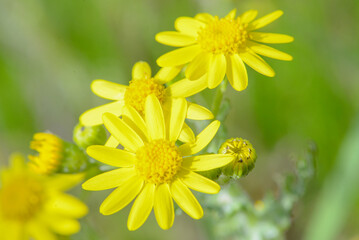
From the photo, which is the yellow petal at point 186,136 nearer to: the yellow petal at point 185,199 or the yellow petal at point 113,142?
the yellow petal at point 185,199

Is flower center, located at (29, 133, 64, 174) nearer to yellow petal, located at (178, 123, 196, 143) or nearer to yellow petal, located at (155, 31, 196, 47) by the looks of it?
yellow petal, located at (178, 123, 196, 143)

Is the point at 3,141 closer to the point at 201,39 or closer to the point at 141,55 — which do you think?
the point at 141,55

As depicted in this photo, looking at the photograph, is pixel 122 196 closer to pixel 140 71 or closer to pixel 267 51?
pixel 140 71

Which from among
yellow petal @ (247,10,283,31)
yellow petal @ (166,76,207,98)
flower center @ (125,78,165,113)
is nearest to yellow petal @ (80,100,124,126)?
flower center @ (125,78,165,113)

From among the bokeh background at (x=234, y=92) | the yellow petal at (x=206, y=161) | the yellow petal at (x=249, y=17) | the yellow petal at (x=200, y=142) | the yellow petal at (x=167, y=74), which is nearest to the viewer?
the yellow petal at (x=206, y=161)

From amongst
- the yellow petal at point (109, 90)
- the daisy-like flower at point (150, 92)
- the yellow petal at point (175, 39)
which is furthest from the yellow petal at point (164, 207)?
the yellow petal at point (175, 39)
